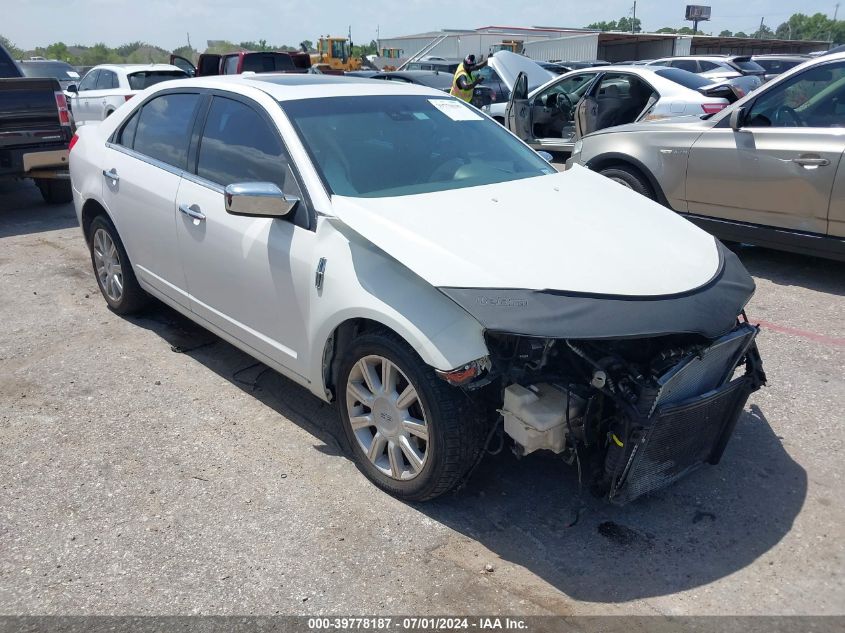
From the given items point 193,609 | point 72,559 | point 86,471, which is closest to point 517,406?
point 193,609

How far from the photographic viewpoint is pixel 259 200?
11.0ft

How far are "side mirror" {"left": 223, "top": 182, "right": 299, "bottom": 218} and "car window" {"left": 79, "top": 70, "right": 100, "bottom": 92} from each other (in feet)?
41.6

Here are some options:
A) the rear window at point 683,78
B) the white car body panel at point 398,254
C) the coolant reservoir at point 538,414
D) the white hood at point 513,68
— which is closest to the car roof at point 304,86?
the white car body panel at point 398,254

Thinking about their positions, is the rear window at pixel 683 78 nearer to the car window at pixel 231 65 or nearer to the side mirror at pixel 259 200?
the side mirror at pixel 259 200

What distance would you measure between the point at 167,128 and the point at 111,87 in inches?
408

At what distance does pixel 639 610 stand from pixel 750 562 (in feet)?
1.89

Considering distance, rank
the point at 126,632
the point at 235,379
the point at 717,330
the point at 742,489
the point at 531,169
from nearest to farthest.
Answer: the point at 126,632 < the point at 717,330 < the point at 742,489 < the point at 531,169 < the point at 235,379

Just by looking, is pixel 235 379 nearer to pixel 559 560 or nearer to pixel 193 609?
pixel 193 609

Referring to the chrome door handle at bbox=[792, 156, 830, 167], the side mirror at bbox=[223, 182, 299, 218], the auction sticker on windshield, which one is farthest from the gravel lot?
the auction sticker on windshield

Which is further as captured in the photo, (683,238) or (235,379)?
(235,379)

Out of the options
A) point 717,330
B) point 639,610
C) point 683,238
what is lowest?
point 639,610

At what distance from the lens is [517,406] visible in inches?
113

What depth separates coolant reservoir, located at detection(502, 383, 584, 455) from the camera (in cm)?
284

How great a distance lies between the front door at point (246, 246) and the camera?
3475 millimetres
